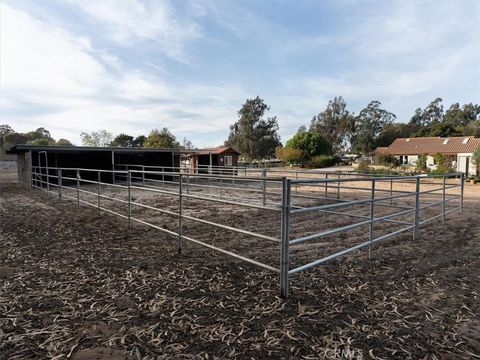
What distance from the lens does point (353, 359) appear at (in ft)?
6.45

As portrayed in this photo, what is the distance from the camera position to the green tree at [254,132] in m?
49.8

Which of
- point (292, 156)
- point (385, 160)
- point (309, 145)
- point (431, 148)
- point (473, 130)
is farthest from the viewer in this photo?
point (473, 130)

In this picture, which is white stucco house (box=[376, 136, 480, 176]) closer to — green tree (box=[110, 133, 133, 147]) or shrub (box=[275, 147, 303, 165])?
shrub (box=[275, 147, 303, 165])

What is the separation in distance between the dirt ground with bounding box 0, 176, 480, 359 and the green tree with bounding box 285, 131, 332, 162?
37900mm

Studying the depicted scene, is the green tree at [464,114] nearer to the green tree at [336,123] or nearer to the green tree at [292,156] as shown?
the green tree at [336,123]

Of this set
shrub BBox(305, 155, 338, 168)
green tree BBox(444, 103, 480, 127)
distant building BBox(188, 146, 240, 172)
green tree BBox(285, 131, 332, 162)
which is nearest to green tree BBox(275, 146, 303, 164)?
green tree BBox(285, 131, 332, 162)

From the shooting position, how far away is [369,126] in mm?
57656

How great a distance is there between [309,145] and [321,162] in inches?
143

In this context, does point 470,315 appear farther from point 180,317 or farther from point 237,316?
point 180,317

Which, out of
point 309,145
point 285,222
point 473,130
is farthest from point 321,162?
point 285,222

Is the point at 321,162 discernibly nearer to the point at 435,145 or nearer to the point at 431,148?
the point at 431,148

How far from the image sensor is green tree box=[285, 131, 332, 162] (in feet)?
137

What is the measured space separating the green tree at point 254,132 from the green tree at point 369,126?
15.7 metres

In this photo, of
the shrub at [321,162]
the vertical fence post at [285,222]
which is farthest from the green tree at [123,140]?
the vertical fence post at [285,222]
